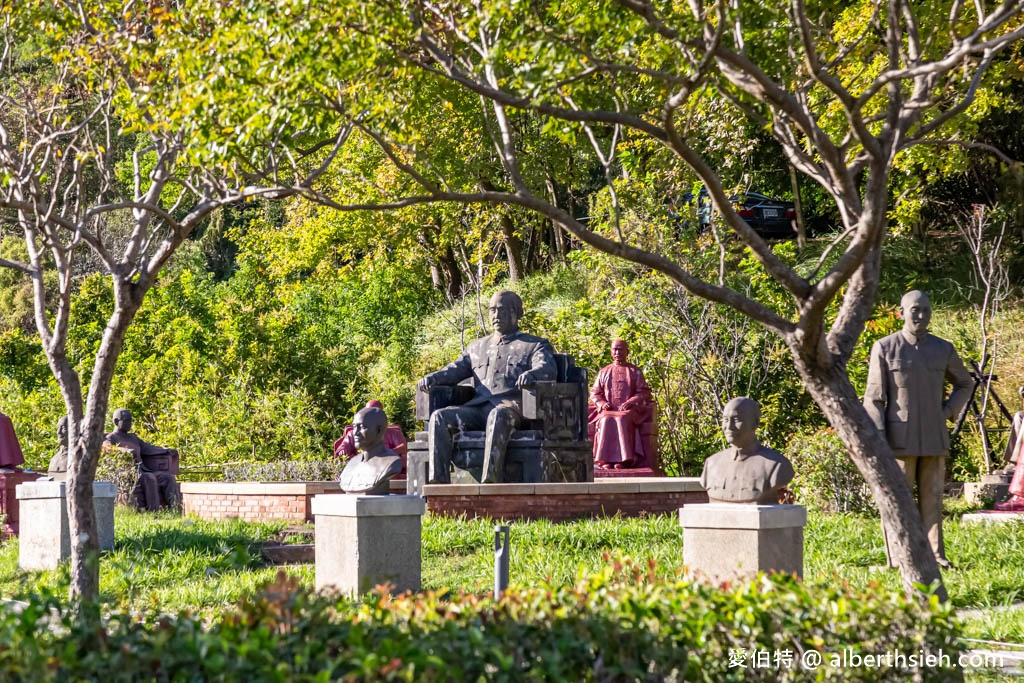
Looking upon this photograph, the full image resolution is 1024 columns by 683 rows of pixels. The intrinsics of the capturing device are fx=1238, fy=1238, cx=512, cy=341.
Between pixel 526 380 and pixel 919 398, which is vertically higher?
pixel 526 380

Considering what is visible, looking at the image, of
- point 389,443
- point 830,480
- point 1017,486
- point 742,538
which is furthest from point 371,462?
point 389,443

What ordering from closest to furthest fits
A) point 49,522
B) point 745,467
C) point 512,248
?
point 745,467
point 49,522
point 512,248

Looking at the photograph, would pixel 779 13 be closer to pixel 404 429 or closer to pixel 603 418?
pixel 603 418

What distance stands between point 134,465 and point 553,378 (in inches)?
246

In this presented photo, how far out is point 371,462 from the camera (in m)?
9.26

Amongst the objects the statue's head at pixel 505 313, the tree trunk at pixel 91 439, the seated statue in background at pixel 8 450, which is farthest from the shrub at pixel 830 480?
the seated statue in background at pixel 8 450

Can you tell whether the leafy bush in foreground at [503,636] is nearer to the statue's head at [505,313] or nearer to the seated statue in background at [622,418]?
the statue's head at [505,313]

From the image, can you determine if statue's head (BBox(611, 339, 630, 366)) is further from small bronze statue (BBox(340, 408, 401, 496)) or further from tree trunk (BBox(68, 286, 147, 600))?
tree trunk (BBox(68, 286, 147, 600))

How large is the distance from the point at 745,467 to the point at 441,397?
6626 millimetres

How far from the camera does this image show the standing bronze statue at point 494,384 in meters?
13.4

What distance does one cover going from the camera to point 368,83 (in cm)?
801

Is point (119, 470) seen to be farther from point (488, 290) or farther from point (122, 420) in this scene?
point (488, 290)

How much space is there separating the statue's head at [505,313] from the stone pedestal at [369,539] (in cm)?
536

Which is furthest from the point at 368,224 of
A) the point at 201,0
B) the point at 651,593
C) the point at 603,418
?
the point at 651,593
